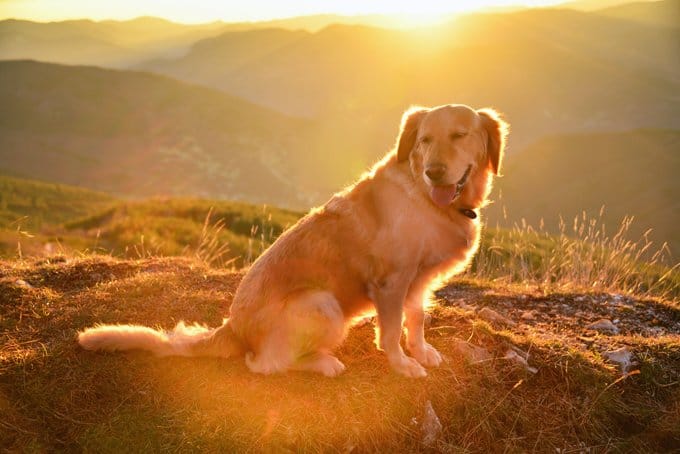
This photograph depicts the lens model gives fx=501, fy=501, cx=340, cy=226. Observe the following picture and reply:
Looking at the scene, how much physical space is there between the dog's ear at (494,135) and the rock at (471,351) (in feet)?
5.19

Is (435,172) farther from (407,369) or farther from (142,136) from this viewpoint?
(142,136)

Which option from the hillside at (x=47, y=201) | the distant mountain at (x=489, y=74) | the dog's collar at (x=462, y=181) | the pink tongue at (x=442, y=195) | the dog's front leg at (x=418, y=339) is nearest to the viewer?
the pink tongue at (x=442, y=195)

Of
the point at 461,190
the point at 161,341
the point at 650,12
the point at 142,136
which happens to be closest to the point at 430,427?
the point at 461,190

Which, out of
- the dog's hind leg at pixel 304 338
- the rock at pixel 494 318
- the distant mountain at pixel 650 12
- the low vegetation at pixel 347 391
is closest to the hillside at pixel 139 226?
the low vegetation at pixel 347 391

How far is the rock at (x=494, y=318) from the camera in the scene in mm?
5207

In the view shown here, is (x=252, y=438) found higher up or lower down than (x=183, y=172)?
higher up

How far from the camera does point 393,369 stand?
411cm

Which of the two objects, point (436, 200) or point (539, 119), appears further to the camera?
point (539, 119)

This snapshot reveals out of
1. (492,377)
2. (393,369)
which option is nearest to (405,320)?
(393,369)

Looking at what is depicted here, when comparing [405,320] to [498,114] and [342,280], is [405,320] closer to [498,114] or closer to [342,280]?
[342,280]

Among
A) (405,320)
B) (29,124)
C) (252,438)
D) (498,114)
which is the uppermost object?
(498,114)

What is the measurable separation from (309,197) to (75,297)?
4998cm

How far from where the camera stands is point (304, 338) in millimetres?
3980

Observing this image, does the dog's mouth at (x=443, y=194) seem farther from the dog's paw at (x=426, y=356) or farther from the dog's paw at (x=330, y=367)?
the dog's paw at (x=330, y=367)
